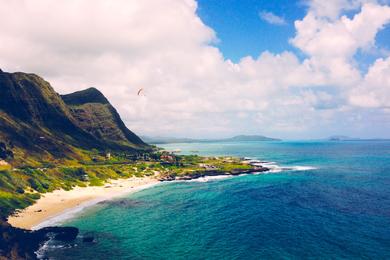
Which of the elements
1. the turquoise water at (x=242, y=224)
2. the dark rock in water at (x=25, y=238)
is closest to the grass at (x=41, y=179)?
the dark rock in water at (x=25, y=238)

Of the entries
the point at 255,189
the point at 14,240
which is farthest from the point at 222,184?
the point at 14,240

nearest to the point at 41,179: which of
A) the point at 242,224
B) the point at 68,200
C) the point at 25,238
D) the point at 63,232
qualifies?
the point at 68,200

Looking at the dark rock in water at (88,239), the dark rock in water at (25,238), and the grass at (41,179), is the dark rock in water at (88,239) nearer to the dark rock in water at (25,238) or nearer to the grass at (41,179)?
the dark rock in water at (25,238)

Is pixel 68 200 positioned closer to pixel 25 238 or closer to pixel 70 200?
pixel 70 200

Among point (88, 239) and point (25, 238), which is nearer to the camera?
point (25, 238)

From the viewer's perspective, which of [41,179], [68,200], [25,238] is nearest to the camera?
[25,238]
